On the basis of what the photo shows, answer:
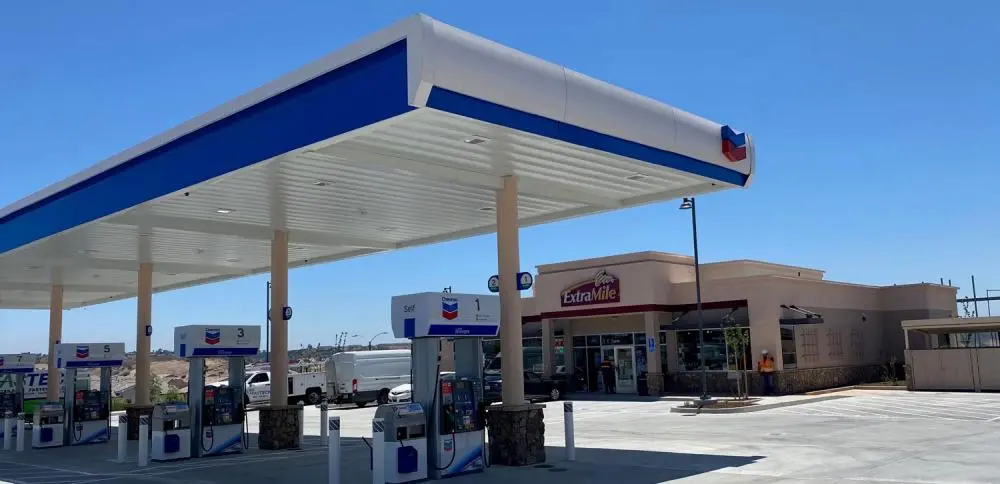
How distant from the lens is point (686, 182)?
630 inches

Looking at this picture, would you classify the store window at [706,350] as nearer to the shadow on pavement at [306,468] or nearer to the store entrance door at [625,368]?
the store entrance door at [625,368]

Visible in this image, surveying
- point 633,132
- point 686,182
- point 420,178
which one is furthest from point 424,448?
point 686,182

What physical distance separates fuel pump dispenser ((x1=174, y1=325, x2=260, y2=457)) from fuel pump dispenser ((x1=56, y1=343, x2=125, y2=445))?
594 centimetres

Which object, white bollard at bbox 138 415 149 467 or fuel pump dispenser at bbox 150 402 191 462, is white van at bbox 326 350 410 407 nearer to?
fuel pump dispenser at bbox 150 402 191 462

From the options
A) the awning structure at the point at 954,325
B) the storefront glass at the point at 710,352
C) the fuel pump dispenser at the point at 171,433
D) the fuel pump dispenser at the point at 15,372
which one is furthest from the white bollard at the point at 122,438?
the awning structure at the point at 954,325

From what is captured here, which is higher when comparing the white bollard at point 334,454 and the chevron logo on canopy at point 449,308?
the chevron logo on canopy at point 449,308

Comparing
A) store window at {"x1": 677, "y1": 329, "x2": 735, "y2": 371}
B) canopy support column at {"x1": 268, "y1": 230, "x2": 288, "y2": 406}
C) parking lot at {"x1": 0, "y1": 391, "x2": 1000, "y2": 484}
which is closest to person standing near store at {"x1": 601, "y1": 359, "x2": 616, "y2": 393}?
store window at {"x1": 677, "y1": 329, "x2": 735, "y2": 371}

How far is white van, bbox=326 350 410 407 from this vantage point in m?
36.7

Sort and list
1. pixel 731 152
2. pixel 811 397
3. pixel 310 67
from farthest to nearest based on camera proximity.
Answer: pixel 811 397 → pixel 731 152 → pixel 310 67

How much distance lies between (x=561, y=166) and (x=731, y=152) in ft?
10.7

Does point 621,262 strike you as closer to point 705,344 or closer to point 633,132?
point 705,344

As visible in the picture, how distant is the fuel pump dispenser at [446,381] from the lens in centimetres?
1302

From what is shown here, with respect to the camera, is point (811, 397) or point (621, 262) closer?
point (811, 397)

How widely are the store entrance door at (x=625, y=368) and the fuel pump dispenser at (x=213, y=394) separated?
19.4 meters
